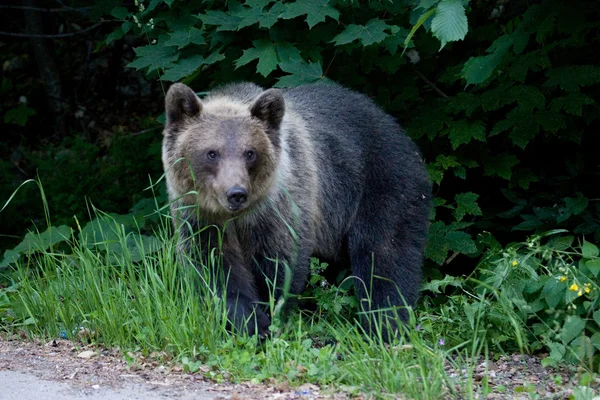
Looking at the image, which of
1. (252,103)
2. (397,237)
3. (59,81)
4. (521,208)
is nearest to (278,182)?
(252,103)

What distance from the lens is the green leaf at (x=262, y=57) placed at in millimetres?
6629

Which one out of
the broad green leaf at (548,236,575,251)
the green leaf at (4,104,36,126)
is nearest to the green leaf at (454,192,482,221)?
the broad green leaf at (548,236,575,251)

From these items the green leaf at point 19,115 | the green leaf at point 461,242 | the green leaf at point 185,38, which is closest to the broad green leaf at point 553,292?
the green leaf at point 461,242

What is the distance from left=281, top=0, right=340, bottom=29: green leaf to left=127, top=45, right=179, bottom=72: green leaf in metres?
1.18

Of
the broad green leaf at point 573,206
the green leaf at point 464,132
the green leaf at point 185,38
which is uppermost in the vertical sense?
the green leaf at point 185,38

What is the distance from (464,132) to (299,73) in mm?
1507

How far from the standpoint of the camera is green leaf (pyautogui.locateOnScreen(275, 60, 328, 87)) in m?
6.71

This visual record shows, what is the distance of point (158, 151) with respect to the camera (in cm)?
869

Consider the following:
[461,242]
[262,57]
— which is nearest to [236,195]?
[262,57]

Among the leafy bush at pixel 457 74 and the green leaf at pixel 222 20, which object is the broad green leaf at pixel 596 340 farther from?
the green leaf at pixel 222 20

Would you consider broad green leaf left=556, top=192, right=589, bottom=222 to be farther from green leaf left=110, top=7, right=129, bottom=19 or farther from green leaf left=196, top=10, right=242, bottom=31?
green leaf left=110, top=7, right=129, bottom=19

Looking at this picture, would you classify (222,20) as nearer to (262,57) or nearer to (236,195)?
(262,57)

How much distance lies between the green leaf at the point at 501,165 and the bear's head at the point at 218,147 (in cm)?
238

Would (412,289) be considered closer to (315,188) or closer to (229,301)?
(315,188)
